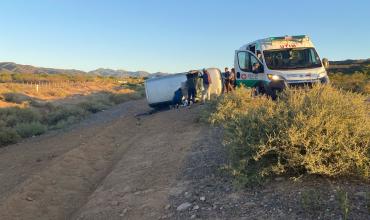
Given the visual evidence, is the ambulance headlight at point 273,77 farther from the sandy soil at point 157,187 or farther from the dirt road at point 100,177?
the dirt road at point 100,177

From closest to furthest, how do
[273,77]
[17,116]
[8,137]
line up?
1. [273,77]
2. [8,137]
3. [17,116]

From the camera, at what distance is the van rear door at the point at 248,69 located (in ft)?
58.8

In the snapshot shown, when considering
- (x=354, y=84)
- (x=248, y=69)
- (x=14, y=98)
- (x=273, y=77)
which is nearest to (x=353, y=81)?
(x=354, y=84)

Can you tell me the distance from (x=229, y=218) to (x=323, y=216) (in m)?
1.20

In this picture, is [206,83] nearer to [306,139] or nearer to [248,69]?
[248,69]

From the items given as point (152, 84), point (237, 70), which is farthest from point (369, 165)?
point (152, 84)

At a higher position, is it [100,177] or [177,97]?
[177,97]

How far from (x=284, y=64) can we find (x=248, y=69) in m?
1.79

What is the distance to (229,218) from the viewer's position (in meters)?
6.09

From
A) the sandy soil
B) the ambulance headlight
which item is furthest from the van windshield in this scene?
the sandy soil

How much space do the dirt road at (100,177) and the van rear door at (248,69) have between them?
407 cm

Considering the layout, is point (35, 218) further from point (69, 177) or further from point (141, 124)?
point (141, 124)

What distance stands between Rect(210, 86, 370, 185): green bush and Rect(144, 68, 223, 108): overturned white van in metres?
16.5

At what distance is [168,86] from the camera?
2445 cm
